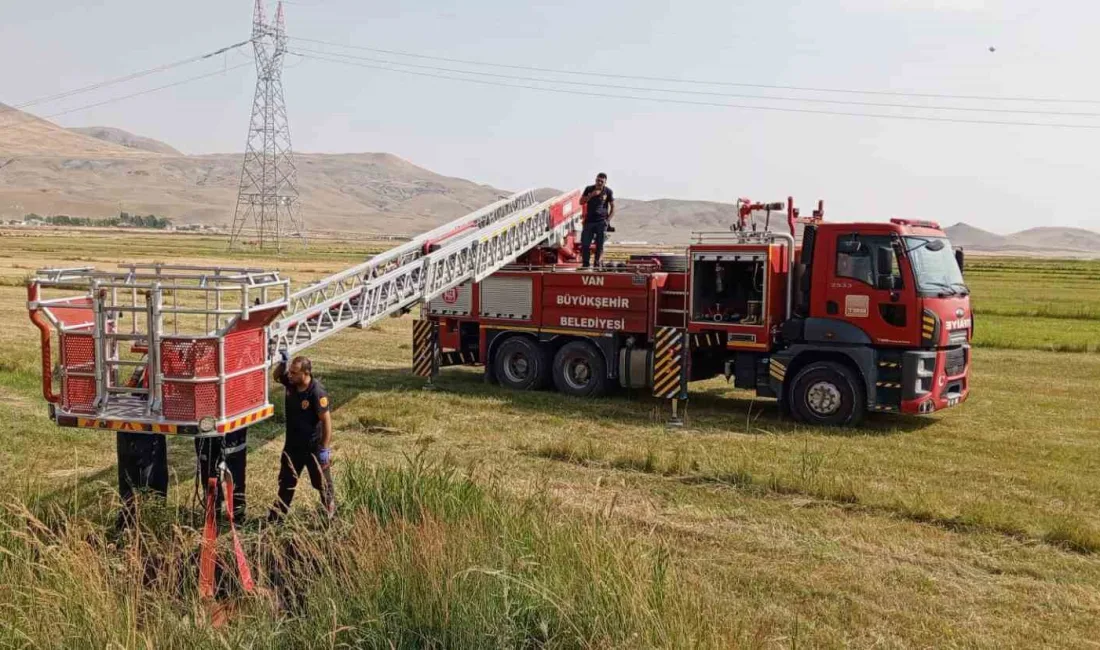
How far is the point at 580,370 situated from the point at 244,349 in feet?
27.7

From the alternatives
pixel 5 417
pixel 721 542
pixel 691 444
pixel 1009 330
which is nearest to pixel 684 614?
pixel 721 542

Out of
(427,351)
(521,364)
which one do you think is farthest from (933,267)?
(427,351)

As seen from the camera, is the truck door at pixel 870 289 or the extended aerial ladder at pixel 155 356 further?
the truck door at pixel 870 289

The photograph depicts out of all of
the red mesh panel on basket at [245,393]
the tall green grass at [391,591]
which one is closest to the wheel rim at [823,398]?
the tall green grass at [391,591]

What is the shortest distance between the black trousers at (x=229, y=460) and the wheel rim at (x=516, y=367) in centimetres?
841

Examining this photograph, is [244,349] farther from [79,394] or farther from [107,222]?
[107,222]

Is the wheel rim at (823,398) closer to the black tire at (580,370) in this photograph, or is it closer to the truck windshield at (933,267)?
the truck windshield at (933,267)

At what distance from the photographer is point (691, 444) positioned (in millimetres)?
11578

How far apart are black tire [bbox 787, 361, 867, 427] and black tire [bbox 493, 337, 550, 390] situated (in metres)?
4.39

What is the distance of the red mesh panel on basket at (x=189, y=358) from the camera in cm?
742

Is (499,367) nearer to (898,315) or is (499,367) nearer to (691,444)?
(691,444)

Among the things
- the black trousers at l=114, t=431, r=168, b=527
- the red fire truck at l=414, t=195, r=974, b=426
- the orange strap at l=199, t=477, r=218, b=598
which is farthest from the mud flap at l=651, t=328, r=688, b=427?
the orange strap at l=199, t=477, r=218, b=598

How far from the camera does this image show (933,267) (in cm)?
1277

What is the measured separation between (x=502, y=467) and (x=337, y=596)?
4.66 metres
